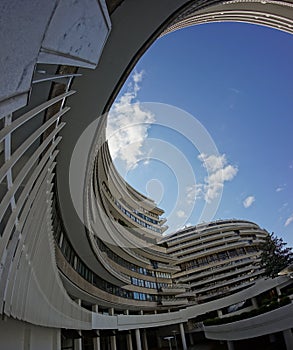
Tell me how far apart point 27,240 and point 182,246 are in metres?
53.0

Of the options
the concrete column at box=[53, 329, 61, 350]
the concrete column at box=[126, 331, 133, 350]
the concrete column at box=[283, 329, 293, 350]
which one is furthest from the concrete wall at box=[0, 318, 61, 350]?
the concrete column at box=[126, 331, 133, 350]

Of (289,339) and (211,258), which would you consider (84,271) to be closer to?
(289,339)

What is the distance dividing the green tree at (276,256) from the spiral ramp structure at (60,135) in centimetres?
1005

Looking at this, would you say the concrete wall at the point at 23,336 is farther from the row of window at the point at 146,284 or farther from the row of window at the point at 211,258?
the row of window at the point at 211,258

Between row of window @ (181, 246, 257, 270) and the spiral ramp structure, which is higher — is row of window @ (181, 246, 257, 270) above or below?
above

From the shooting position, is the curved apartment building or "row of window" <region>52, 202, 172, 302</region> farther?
the curved apartment building

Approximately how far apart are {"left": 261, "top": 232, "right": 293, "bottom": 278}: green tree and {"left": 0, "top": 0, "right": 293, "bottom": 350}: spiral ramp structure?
10.1 m

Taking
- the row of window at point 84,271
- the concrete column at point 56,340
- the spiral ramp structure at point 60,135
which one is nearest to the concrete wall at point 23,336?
the spiral ramp structure at point 60,135

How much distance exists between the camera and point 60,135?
724cm

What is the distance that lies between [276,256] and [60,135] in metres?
29.2

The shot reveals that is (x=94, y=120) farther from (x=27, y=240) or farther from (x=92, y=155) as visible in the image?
(x=27, y=240)

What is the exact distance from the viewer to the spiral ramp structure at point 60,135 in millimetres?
1452

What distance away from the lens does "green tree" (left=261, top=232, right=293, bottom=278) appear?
28.7 m

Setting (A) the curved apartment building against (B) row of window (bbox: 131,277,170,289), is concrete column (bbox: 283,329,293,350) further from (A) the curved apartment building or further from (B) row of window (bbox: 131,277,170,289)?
(A) the curved apartment building
